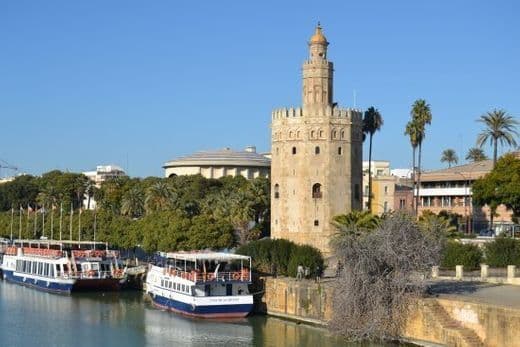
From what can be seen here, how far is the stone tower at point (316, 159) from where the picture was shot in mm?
64375

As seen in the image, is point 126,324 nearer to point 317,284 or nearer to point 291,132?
point 317,284

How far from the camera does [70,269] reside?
64.1 metres

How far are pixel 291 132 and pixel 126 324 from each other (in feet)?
71.3

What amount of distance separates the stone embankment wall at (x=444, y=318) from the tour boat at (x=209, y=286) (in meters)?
2.96

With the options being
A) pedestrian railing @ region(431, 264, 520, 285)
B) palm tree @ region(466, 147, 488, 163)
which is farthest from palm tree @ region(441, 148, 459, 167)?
pedestrian railing @ region(431, 264, 520, 285)

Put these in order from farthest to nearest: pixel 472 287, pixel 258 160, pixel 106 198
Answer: pixel 258 160 → pixel 106 198 → pixel 472 287

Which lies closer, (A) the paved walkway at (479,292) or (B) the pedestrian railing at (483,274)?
(A) the paved walkway at (479,292)

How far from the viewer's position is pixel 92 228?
82.3 m

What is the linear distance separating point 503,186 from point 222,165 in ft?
260

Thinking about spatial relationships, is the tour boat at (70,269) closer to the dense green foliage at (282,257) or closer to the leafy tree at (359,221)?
the dense green foliage at (282,257)

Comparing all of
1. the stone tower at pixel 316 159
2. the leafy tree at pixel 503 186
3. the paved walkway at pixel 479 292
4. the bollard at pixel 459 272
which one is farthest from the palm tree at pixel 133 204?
the paved walkway at pixel 479 292

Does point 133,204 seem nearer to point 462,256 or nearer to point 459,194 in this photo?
point 459,194

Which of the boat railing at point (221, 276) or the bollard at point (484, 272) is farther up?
the bollard at point (484, 272)

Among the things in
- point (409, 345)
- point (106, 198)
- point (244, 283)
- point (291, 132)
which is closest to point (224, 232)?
point (291, 132)
